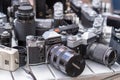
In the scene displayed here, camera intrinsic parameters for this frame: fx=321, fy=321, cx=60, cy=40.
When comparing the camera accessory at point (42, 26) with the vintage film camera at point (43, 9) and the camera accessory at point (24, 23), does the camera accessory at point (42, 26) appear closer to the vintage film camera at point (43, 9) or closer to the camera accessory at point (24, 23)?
the camera accessory at point (24, 23)

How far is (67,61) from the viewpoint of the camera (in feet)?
3.41

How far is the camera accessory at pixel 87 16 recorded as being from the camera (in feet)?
4.54

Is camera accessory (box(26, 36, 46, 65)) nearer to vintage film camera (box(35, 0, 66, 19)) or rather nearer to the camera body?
the camera body

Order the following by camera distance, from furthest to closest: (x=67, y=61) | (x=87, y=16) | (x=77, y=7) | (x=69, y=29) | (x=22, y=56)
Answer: (x=77, y=7) → (x=87, y=16) → (x=69, y=29) → (x=22, y=56) → (x=67, y=61)

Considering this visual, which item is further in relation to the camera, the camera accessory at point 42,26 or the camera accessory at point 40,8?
the camera accessory at point 40,8

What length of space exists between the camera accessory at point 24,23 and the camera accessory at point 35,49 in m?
0.08

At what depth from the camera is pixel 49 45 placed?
116cm

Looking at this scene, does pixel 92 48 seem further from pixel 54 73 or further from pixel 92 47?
pixel 54 73

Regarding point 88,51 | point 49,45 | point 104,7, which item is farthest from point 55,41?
point 104,7

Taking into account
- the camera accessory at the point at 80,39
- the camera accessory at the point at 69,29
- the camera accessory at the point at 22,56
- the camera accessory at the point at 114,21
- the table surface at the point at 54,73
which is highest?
the camera accessory at the point at 114,21

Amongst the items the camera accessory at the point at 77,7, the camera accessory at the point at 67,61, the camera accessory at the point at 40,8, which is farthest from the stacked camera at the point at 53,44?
the camera accessory at the point at 77,7

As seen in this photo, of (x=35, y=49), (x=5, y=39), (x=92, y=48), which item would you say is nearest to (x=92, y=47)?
(x=92, y=48)

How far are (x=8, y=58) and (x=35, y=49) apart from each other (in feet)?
0.33

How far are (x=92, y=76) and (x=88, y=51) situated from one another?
12cm
